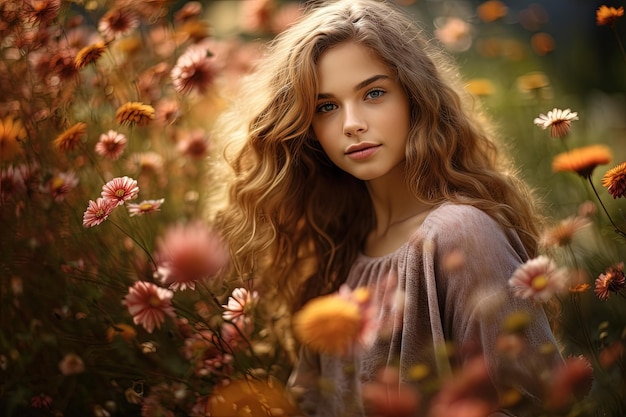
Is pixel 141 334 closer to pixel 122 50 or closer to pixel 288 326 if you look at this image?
pixel 288 326

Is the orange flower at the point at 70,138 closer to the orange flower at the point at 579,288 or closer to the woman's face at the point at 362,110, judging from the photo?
the woman's face at the point at 362,110

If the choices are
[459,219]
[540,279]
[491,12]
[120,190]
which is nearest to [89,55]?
[120,190]

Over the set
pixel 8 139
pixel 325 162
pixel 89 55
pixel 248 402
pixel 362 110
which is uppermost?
pixel 89 55

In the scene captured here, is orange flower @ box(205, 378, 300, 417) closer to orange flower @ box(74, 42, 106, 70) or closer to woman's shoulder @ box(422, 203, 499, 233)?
woman's shoulder @ box(422, 203, 499, 233)

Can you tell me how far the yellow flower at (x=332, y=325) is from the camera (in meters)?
0.89

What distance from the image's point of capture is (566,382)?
31.0 inches

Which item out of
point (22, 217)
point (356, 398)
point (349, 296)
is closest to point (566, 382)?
point (349, 296)

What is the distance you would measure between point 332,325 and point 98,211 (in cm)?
45

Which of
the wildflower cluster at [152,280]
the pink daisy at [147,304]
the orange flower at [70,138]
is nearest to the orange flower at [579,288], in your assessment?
the wildflower cluster at [152,280]

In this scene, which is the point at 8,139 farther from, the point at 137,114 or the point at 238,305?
the point at 238,305

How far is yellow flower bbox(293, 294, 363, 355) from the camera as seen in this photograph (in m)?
0.89

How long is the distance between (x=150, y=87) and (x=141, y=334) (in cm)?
63

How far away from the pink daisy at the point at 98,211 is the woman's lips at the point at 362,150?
407 mm

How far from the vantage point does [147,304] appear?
1.18 meters
